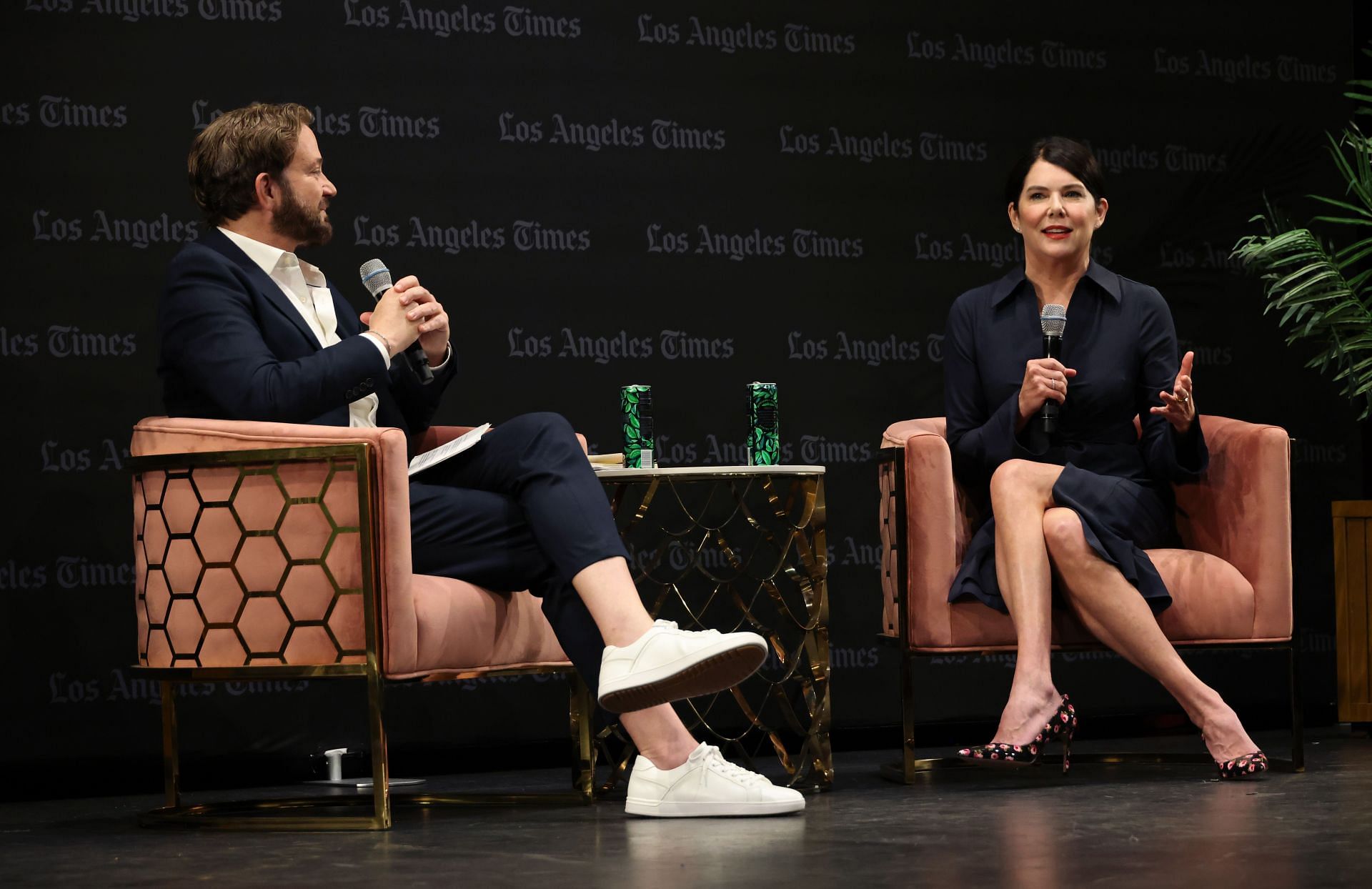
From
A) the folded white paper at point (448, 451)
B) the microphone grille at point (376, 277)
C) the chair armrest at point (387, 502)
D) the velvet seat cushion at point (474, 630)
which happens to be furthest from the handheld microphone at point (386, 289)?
the velvet seat cushion at point (474, 630)

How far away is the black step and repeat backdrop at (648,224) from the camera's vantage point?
3883 millimetres

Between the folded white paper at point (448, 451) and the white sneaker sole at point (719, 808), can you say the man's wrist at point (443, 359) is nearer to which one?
the folded white paper at point (448, 451)

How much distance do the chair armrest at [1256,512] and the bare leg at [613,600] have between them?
1.48 m

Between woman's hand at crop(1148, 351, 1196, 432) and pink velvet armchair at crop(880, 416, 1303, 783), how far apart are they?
185mm

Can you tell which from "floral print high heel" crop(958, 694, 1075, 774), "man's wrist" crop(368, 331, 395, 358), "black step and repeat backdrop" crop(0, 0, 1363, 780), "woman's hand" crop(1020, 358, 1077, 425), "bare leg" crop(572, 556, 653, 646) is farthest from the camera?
"black step and repeat backdrop" crop(0, 0, 1363, 780)

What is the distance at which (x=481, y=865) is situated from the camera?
96.7 inches

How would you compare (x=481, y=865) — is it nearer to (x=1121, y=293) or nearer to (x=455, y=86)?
(x=1121, y=293)

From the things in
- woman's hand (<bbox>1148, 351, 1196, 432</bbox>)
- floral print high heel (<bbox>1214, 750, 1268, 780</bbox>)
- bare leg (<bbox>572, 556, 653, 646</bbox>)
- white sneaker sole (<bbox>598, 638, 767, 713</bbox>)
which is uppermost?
woman's hand (<bbox>1148, 351, 1196, 432</bbox>)

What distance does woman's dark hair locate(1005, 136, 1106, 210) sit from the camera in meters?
3.72

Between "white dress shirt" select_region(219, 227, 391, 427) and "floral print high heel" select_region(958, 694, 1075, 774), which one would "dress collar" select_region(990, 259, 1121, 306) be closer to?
"floral print high heel" select_region(958, 694, 1075, 774)

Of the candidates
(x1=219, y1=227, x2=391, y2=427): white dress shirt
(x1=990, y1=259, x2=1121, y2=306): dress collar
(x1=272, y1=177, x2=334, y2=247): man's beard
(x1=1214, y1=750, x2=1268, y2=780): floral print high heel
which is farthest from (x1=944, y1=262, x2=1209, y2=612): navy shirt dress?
(x1=272, y1=177, x2=334, y2=247): man's beard

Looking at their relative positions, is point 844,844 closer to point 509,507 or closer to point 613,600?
point 613,600

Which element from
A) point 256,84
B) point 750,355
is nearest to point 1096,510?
point 750,355

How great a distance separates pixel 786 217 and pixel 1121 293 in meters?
1.16
